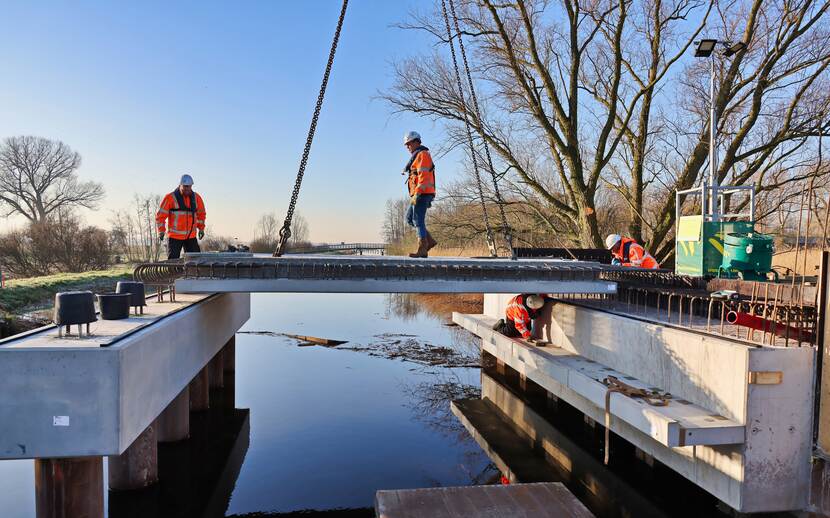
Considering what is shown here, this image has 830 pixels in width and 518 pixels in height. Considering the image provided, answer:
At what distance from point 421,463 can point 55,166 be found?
4566cm

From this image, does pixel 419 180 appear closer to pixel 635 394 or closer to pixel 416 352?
pixel 635 394

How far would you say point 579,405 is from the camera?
1021 centimetres

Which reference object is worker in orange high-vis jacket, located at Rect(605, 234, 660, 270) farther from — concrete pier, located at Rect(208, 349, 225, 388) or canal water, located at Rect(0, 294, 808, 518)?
concrete pier, located at Rect(208, 349, 225, 388)

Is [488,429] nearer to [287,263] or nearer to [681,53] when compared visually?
[287,263]

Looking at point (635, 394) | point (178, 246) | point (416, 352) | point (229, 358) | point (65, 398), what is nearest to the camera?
point (65, 398)

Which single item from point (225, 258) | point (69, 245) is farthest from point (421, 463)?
point (69, 245)

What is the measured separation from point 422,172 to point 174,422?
6.29 m

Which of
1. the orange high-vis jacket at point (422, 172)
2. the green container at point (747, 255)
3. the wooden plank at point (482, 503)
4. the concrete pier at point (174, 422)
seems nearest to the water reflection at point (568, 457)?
the wooden plank at point (482, 503)

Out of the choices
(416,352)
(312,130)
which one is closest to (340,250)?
(416,352)

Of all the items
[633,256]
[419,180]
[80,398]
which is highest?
[419,180]

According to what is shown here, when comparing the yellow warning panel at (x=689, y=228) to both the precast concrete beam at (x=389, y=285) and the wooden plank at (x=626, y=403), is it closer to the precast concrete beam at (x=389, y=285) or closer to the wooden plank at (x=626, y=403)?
the precast concrete beam at (x=389, y=285)

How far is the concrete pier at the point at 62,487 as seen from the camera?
5.57 metres

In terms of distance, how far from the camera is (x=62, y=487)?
18.3ft

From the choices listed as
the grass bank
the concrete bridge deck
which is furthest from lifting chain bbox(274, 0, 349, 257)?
the grass bank
